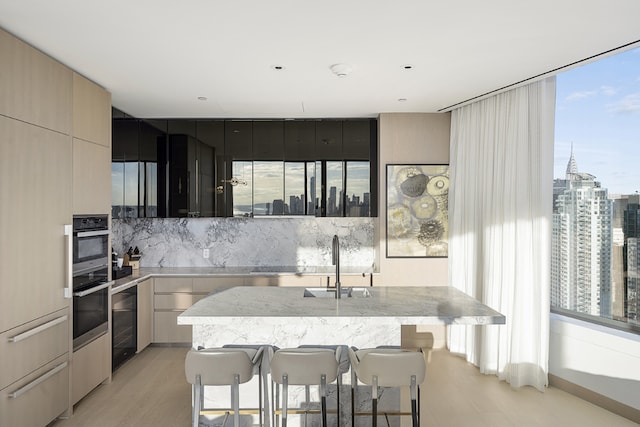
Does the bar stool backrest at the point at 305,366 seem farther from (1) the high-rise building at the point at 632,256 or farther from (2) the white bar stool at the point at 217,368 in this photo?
(1) the high-rise building at the point at 632,256

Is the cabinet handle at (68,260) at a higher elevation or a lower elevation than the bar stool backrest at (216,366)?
higher

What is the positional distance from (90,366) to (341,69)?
3.02 metres

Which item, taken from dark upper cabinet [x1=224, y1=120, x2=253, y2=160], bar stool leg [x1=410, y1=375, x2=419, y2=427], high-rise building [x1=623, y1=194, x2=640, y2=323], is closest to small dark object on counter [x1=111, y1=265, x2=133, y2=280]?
dark upper cabinet [x1=224, y1=120, x2=253, y2=160]

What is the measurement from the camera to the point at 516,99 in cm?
382

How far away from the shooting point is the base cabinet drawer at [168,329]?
4.67 meters

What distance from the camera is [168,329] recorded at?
4.68m

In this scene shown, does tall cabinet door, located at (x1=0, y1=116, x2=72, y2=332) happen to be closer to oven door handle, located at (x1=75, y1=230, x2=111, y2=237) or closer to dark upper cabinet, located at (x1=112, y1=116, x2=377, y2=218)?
oven door handle, located at (x1=75, y1=230, x2=111, y2=237)

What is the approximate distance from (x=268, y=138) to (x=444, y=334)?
115 inches

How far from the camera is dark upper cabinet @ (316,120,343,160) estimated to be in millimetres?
4859

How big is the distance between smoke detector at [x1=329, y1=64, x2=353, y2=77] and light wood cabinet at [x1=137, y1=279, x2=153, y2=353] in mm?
2923

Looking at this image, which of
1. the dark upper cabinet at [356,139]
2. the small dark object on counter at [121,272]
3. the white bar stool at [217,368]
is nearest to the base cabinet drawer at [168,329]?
the small dark object on counter at [121,272]

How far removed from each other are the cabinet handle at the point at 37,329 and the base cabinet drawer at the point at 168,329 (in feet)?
5.56

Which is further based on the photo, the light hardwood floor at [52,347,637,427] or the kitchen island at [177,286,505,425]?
the light hardwood floor at [52,347,637,427]

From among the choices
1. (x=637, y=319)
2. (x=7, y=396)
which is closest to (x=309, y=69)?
(x=7, y=396)
